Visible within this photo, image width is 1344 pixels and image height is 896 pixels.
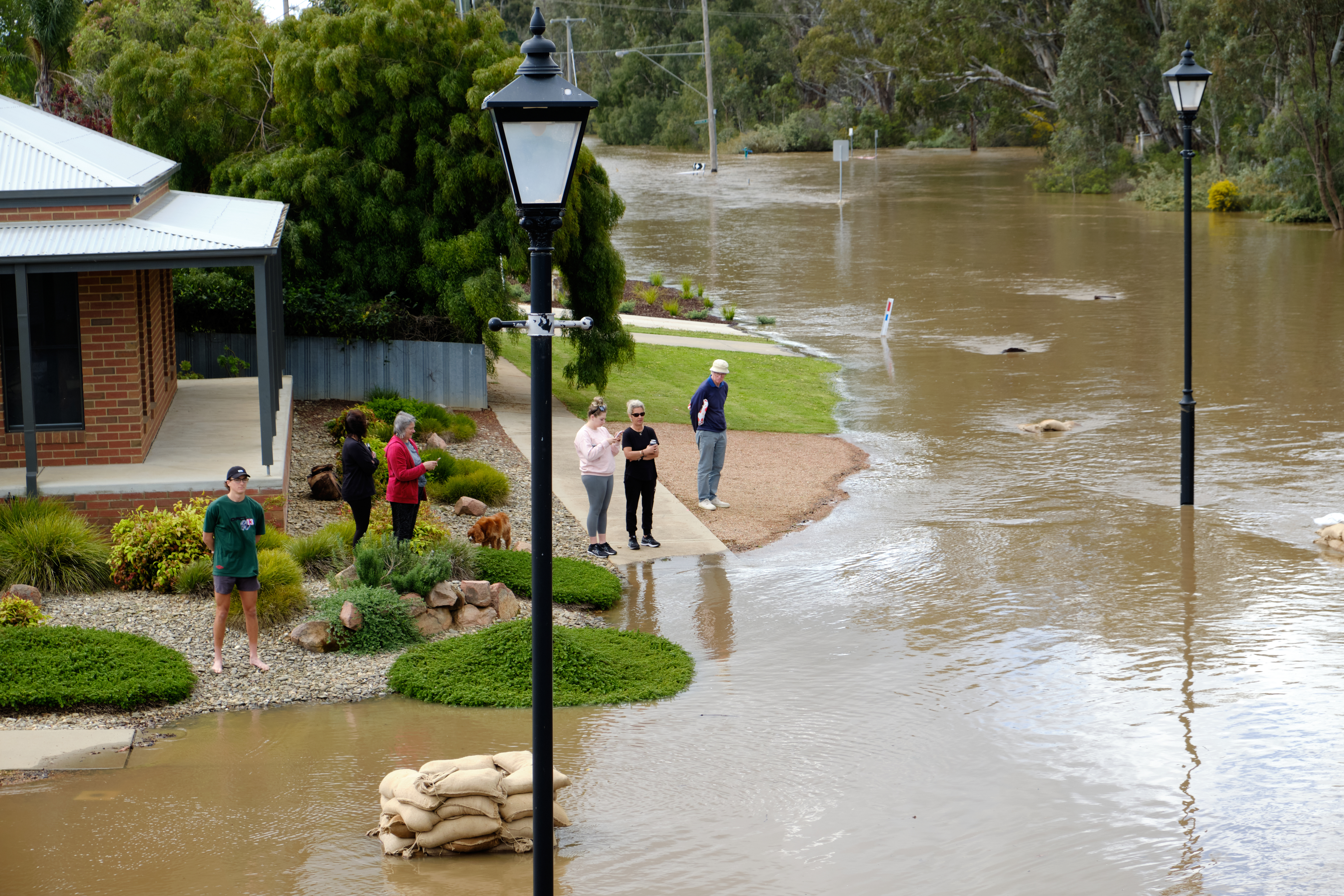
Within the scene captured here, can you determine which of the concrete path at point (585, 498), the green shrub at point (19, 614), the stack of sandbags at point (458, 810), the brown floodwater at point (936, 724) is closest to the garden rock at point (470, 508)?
the concrete path at point (585, 498)

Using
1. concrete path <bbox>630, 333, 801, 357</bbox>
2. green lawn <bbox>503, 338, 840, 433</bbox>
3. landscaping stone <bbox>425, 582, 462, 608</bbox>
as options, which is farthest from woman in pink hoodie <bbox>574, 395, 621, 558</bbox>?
concrete path <bbox>630, 333, 801, 357</bbox>

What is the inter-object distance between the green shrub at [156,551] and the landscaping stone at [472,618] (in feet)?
7.32

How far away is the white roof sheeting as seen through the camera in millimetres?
11828

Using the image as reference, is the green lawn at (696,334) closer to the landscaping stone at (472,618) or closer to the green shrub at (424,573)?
the green shrub at (424,573)

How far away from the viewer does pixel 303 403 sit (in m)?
18.8

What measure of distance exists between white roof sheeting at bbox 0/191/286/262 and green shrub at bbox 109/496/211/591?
8.37ft

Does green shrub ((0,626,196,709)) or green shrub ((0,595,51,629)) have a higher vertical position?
green shrub ((0,595,51,629))

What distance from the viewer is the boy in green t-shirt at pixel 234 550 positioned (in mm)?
9250

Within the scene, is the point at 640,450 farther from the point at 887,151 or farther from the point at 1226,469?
the point at 887,151

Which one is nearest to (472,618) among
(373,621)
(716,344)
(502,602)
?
(502,602)

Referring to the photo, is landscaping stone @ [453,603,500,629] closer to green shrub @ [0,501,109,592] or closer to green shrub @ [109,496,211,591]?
green shrub @ [109,496,211,591]

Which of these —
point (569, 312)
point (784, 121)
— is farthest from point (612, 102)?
point (569, 312)

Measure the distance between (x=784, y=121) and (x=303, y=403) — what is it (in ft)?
251

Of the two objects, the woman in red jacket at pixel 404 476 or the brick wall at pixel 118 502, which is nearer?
the woman in red jacket at pixel 404 476
